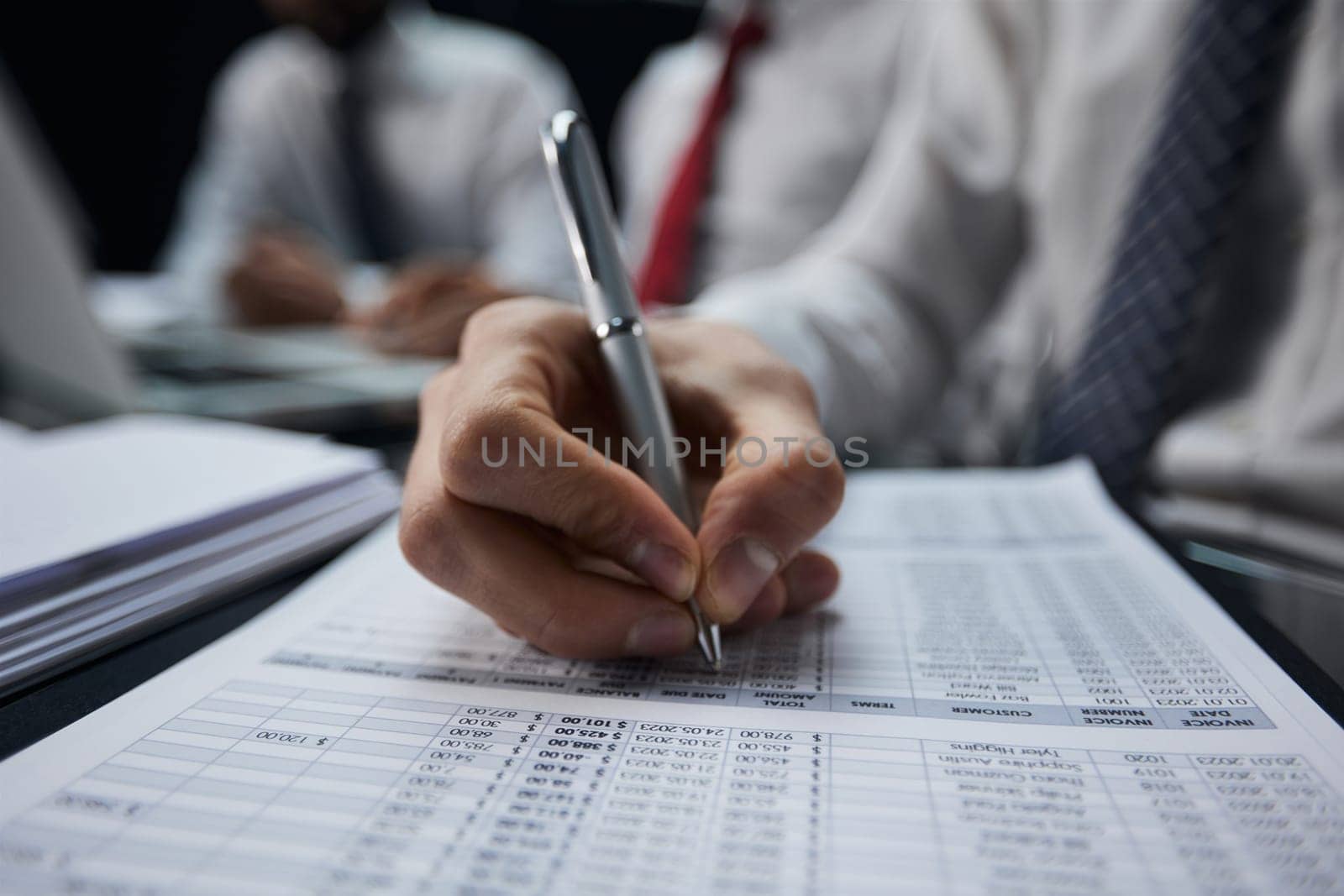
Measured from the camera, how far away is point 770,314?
493mm

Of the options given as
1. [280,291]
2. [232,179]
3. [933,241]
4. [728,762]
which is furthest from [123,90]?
[728,762]

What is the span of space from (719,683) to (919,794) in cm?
7

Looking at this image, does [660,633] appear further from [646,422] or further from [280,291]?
[280,291]

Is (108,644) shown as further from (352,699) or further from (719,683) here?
(719,683)

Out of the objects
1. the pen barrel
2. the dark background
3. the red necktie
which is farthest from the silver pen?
the dark background

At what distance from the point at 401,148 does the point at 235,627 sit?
1.46 meters

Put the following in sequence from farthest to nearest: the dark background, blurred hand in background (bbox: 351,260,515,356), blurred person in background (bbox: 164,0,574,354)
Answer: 1. the dark background
2. blurred person in background (bbox: 164,0,574,354)
3. blurred hand in background (bbox: 351,260,515,356)

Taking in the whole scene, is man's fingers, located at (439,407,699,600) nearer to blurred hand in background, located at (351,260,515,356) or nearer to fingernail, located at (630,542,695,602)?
fingernail, located at (630,542,695,602)

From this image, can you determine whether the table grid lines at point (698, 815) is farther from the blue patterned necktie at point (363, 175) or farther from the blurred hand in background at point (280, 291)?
the blue patterned necktie at point (363, 175)

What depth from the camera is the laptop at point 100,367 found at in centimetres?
52

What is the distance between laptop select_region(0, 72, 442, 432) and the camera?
0.52 m

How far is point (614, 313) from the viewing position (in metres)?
0.28

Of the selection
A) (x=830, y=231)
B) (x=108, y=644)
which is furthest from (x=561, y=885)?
(x=830, y=231)

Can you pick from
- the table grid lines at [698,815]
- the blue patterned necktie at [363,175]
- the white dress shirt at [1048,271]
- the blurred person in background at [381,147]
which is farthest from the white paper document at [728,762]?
the blue patterned necktie at [363,175]
